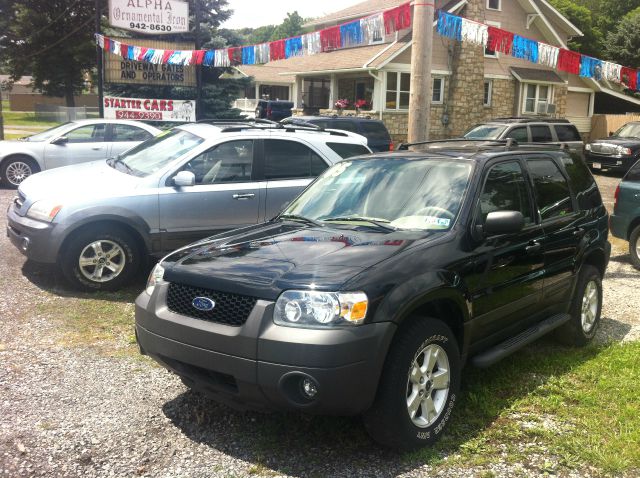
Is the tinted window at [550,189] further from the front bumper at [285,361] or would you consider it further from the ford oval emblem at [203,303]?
the ford oval emblem at [203,303]

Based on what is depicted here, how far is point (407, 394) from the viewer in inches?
140

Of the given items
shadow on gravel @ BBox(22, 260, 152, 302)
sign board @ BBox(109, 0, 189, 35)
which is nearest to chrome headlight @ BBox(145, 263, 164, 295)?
shadow on gravel @ BBox(22, 260, 152, 302)

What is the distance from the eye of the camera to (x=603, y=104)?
37469mm

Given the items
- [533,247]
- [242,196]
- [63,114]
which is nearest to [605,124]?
[242,196]

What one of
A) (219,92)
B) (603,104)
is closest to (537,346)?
(219,92)

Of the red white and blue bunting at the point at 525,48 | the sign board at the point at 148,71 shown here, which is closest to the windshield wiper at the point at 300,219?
the red white and blue bunting at the point at 525,48

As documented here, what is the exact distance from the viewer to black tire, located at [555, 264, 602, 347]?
5469 mm

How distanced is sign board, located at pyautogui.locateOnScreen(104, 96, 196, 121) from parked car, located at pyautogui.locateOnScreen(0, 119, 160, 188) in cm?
458

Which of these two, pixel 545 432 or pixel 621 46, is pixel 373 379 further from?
pixel 621 46

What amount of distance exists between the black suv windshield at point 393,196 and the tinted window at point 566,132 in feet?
45.4

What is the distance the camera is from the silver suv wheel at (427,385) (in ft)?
11.8

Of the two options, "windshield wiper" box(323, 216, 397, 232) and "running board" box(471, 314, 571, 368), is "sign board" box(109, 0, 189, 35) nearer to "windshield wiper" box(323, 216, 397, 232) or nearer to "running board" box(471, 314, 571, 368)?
"windshield wiper" box(323, 216, 397, 232)

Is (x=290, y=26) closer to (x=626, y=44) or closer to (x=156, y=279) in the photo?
(x=626, y=44)

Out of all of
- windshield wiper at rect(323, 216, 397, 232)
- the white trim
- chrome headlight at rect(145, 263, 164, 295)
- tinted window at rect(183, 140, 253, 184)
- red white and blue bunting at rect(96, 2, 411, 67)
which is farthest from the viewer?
the white trim
